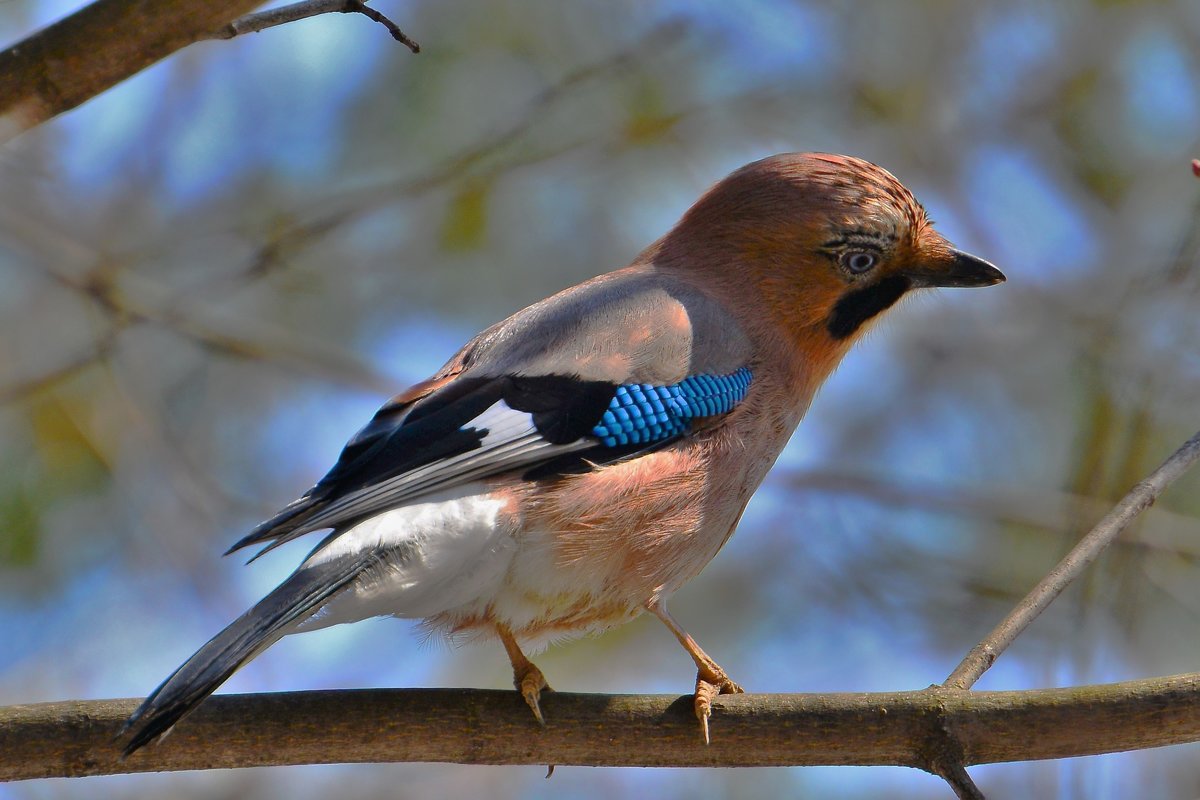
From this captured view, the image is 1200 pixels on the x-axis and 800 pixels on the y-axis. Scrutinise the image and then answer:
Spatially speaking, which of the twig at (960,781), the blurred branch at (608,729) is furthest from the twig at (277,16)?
the twig at (960,781)

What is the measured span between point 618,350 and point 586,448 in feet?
1.26

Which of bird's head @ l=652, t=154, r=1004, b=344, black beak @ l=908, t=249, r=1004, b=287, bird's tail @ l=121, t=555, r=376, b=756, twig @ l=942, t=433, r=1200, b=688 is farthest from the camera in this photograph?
black beak @ l=908, t=249, r=1004, b=287

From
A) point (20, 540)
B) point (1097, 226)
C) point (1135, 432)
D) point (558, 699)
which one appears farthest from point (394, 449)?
point (1097, 226)

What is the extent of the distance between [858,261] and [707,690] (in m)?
1.84

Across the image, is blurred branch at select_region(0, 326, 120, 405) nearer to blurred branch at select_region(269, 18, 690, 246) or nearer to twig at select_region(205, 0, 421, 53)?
blurred branch at select_region(269, 18, 690, 246)

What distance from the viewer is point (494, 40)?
7.90m

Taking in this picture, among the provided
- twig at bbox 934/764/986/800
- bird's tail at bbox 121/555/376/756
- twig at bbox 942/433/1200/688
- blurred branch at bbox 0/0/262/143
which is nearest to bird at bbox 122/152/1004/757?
bird's tail at bbox 121/555/376/756


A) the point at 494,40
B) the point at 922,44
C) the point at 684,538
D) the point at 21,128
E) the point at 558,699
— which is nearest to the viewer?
the point at 21,128

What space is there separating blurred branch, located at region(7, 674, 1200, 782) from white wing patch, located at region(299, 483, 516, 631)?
25 cm

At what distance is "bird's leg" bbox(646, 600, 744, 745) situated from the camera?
3.54m

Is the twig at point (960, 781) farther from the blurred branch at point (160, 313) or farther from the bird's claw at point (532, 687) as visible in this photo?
the blurred branch at point (160, 313)

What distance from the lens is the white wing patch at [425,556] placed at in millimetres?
3479

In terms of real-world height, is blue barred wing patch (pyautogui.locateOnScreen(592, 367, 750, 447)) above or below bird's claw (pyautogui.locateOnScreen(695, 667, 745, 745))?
above

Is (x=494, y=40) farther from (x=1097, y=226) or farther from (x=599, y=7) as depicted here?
(x=1097, y=226)
